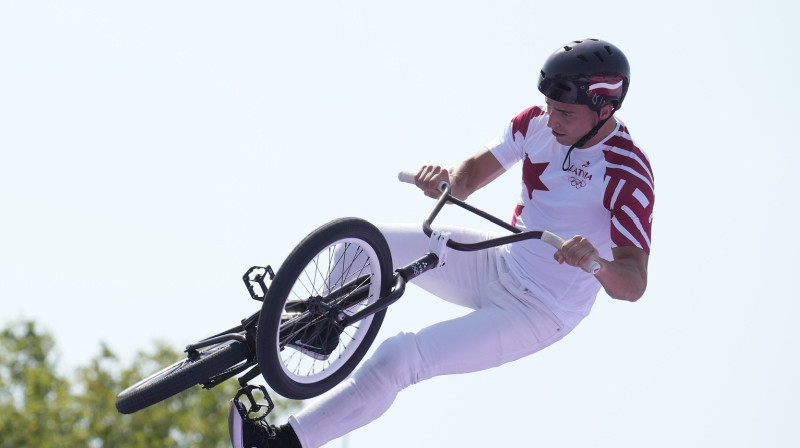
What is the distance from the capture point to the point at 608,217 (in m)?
9.89

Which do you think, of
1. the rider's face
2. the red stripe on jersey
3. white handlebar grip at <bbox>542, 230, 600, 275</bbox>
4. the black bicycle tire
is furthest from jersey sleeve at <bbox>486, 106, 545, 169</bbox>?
the black bicycle tire

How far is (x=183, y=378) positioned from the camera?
8945 mm

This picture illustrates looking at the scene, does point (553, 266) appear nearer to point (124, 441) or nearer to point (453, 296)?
point (453, 296)

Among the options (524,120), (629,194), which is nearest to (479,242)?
(629,194)

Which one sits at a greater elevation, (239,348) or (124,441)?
(239,348)

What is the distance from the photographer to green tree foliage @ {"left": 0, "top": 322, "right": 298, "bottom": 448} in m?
38.9

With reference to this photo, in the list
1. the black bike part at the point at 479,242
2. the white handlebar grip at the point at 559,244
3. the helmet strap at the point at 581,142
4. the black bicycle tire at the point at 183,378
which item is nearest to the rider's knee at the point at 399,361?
the black bike part at the point at 479,242

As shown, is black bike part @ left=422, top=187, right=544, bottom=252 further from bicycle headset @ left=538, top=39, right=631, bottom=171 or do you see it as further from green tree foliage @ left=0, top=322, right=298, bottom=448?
green tree foliage @ left=0, top=322, right=298, bottom=448

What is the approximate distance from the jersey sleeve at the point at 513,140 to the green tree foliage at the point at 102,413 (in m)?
27.8

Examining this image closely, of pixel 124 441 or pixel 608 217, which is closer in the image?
pixel 608 217

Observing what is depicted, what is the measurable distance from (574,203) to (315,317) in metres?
1.88

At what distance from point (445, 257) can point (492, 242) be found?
433mm

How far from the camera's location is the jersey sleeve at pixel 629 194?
374 inches

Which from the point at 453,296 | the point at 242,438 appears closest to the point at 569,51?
the point at 453,296
